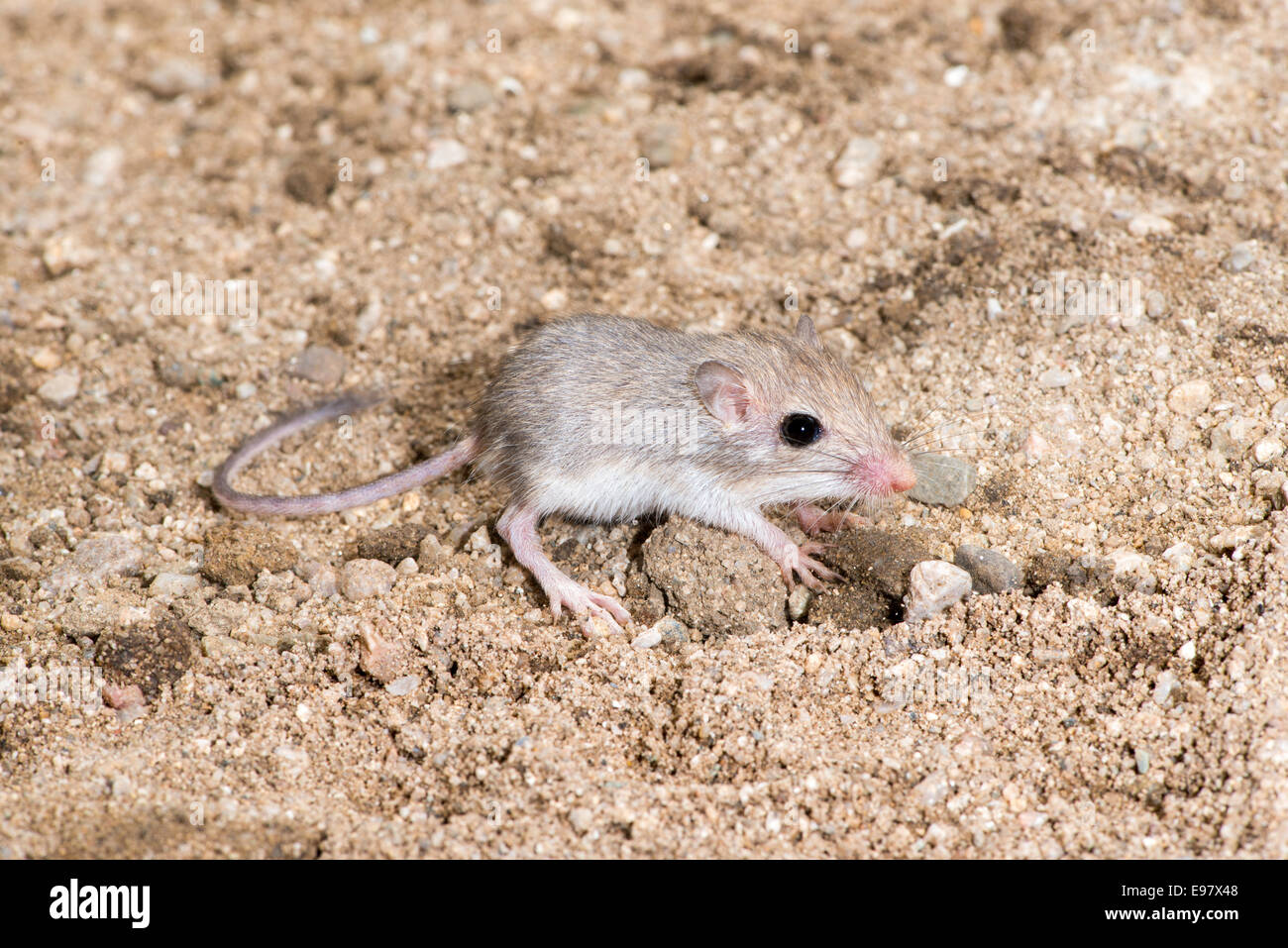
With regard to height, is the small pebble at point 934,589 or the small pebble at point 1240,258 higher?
the small pebble at point 1240,258

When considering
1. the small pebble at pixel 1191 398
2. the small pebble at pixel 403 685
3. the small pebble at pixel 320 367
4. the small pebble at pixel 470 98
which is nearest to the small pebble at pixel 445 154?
the small pebble at pixel 470 98

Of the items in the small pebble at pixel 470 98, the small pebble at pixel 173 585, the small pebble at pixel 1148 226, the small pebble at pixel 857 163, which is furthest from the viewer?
the small pebble at pixel 470 98

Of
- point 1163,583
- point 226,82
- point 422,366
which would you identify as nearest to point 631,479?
point 422,366

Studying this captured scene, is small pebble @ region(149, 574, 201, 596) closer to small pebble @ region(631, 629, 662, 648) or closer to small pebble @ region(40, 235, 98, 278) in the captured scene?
small pebble @ region(631, 629, 662, 648)

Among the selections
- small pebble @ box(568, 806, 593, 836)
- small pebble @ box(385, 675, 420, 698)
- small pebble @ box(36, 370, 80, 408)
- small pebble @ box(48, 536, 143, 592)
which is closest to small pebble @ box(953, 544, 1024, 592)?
small pebble @ box(568, 806, 593, 836)

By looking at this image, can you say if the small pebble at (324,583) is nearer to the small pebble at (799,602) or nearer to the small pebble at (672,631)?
the small pebble at (672,631)

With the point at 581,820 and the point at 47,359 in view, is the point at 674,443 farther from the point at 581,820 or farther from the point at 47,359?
the point at 47,359

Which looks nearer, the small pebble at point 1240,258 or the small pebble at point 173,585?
the small pebble at point 173,585

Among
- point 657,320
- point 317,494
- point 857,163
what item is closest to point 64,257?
point 317,494

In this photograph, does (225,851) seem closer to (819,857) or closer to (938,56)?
(819,857)
